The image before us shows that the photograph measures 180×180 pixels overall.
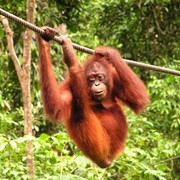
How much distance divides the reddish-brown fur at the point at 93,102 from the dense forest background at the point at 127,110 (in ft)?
1.29

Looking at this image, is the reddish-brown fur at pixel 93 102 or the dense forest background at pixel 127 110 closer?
the reddish-brown fur at pixel 93 102

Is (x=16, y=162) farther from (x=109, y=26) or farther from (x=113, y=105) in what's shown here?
(x=109, y=26)

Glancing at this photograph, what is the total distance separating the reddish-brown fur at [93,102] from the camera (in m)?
3.70

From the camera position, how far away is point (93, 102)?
413cm

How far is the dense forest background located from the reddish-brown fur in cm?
39

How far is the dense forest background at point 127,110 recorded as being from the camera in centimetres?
468

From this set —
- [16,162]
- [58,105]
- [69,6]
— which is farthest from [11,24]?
[58,105]

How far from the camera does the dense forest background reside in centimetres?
468

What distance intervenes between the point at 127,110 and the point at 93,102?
10.6ft

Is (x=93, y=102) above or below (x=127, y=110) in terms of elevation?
above

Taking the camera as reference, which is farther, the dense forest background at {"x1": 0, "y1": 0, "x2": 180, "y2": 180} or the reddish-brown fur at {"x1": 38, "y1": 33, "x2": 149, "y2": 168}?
the dense forest background at {"x1": 0, "y1": 0, "x2": 180, "y2": 180}

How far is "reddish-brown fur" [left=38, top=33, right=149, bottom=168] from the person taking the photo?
3.70 m

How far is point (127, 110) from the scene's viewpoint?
7.31 meters

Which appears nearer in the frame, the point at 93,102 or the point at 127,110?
the point at 93,102
